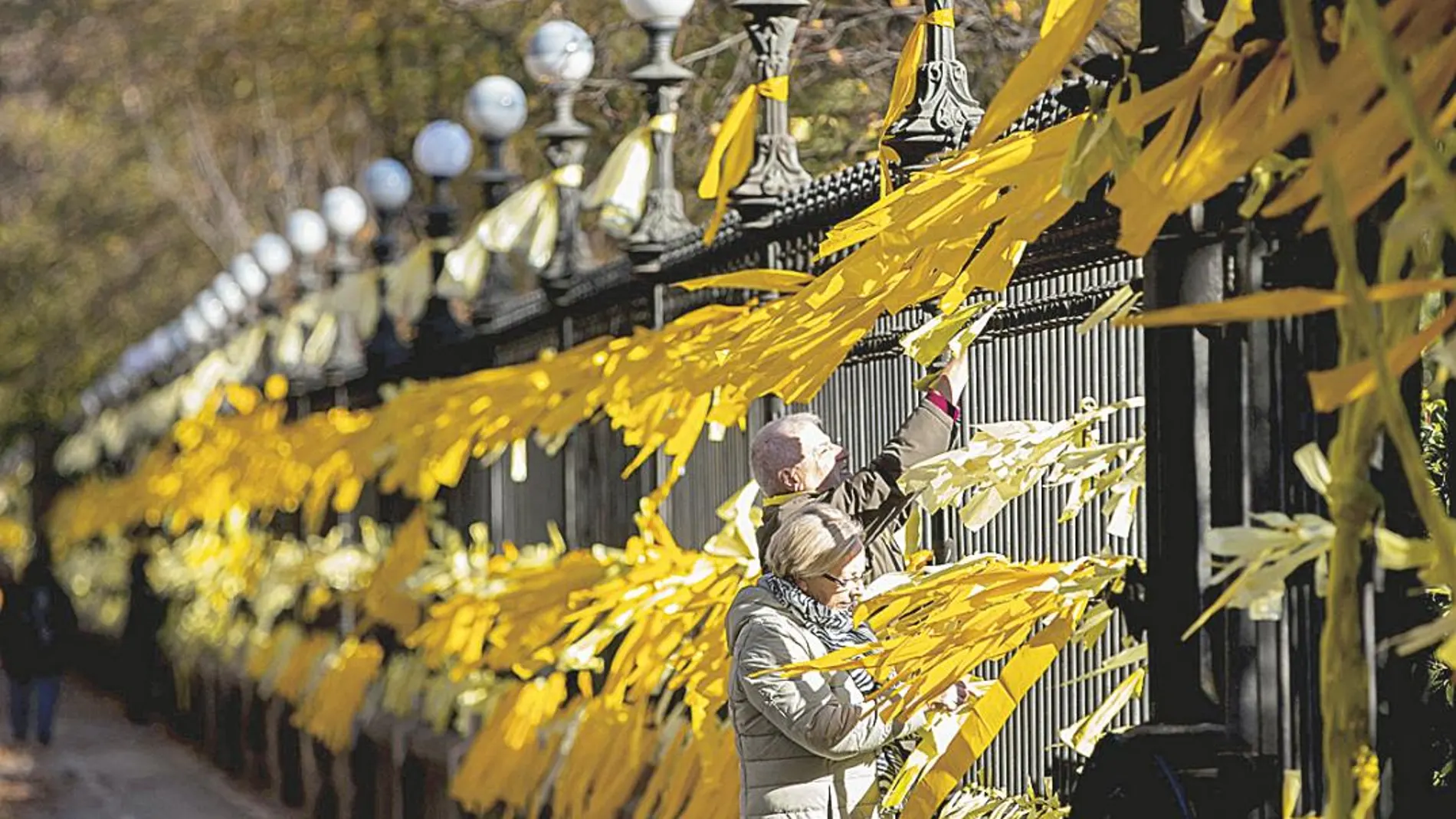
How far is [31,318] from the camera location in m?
37.6

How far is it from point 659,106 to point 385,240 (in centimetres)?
717

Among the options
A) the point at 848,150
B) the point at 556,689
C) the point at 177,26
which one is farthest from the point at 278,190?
the point at 556,689

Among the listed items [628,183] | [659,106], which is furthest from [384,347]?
[659,106]

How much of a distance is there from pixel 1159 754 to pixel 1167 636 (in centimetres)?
19

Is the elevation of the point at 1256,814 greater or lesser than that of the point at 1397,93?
lesser

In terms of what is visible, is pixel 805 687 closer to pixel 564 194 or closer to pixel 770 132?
pixel 770 132

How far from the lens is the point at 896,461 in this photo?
5832mm

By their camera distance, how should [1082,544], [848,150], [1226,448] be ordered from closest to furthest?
1. [1226,448]
2. [1082,544]
3. [848,150]

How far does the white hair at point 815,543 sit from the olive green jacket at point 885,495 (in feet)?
0.45

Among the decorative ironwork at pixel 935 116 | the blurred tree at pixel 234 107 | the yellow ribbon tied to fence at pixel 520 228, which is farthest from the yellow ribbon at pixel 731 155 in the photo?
the yellow ribbon tied to fence at pixel 520 228

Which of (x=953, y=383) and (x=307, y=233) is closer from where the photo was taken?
(x=953, y=383)

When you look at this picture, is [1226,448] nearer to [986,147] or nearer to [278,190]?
[986,147]

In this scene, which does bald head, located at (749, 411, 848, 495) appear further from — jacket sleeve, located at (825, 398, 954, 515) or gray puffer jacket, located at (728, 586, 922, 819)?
gray puffer jacket, located at (728, 586, 922, 819)

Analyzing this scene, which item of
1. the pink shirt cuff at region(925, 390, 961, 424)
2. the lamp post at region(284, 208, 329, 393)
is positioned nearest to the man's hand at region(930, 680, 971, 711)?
the pink shirt cuff at region(925, 390, 961, 424)
